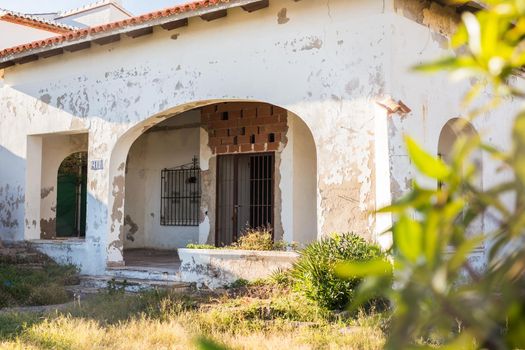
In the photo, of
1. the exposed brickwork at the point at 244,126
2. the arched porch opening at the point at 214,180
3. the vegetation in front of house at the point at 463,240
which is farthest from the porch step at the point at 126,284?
the vegetation in front of house at the point at 463,240

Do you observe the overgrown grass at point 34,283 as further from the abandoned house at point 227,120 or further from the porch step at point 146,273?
the porch step at point 146,273

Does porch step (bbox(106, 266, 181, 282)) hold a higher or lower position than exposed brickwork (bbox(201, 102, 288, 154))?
lower

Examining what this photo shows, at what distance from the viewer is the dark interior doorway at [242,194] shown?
471 inches

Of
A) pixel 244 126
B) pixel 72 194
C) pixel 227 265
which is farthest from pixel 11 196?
pixel 227 265

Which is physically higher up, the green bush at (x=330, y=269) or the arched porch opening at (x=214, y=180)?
the arched porch opening at (x=214, y=180)

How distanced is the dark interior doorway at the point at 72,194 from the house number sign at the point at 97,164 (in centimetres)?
589

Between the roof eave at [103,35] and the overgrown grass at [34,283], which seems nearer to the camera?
the overgrown grass at [34,283]

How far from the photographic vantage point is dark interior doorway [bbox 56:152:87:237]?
1667 cm

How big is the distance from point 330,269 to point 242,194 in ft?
17.8

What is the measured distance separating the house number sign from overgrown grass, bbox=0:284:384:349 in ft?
11.0

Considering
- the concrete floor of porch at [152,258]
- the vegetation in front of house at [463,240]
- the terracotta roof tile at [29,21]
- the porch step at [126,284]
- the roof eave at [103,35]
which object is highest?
the terracotta roof tile at [29,21]

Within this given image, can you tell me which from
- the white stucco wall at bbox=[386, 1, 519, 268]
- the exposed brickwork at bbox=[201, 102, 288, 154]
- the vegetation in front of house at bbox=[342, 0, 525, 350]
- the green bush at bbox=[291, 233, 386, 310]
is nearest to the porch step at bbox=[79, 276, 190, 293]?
the green bush at bbox=[291, 233, 386, 310]

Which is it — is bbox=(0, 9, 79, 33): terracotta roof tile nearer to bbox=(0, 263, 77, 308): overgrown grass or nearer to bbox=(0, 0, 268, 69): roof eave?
bbox=(0, 0, 268, 69): roof eave

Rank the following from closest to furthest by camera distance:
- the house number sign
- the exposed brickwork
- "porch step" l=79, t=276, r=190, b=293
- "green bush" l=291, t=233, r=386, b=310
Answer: "green bush" l=291, t=233, r=386, b=310 < "porch step" l=79, t=276, r=190, b=293 < the house number sign < the exposed brickwork
